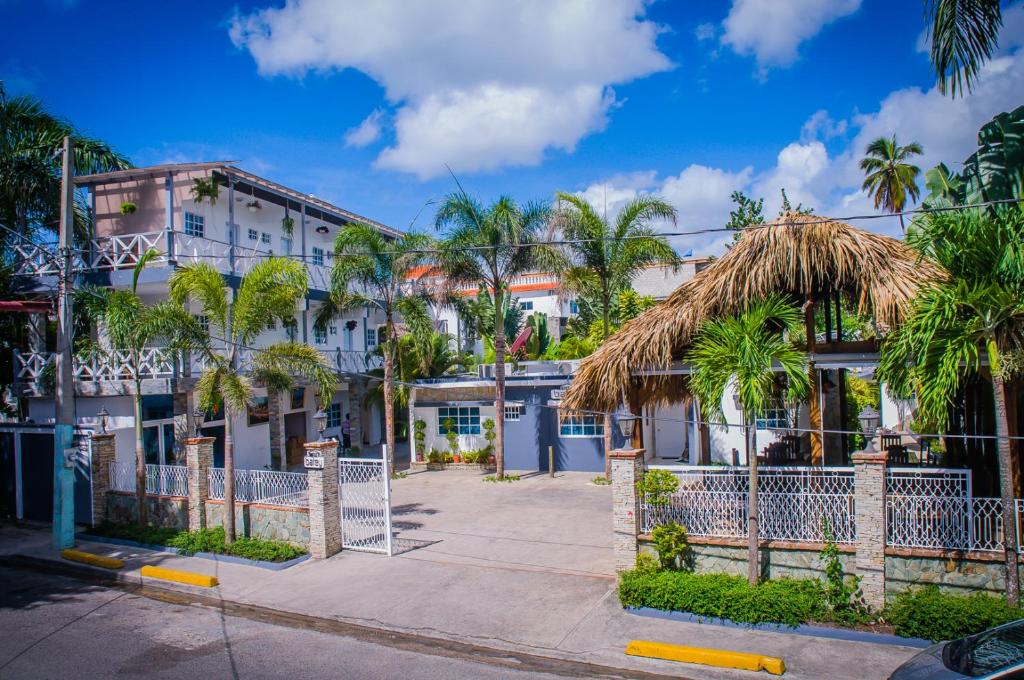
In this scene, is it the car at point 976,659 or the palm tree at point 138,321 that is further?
the palm tree at point 138,321

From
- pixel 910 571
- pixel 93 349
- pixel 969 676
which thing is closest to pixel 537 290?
pixel 93 349

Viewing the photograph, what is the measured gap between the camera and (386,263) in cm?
2084

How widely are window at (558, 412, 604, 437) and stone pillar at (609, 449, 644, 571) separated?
11.0 metres

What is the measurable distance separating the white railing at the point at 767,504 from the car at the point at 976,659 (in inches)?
124

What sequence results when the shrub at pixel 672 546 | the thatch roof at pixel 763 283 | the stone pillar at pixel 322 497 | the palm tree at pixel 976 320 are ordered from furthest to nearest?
the stone pillar at pixel 322 497 → the thatch roof at pixel 763 283 → the shrub at pixel 672 546 → the palm tree at pixel 976 320

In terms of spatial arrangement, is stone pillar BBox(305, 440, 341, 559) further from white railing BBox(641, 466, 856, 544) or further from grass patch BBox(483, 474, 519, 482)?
grass patch BBox(483, 474, 519, 482)

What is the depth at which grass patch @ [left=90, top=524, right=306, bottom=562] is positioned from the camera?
12969mm

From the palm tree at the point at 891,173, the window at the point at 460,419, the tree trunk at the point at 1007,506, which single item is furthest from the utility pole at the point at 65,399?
the palm tree at the point at 891,173

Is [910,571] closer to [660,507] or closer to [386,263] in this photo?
[660,507]

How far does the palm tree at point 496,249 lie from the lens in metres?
19.7

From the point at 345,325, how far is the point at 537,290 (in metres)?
18.2

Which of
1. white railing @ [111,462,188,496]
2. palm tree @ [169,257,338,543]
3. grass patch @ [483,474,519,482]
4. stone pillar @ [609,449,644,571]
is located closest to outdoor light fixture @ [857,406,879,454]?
stone pillar @ [609,449,644,571]

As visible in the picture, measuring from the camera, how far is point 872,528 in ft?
29.2

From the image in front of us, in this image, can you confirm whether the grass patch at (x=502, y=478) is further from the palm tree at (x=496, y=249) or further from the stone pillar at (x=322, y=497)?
the stone pillar at (x=322, y=497)
